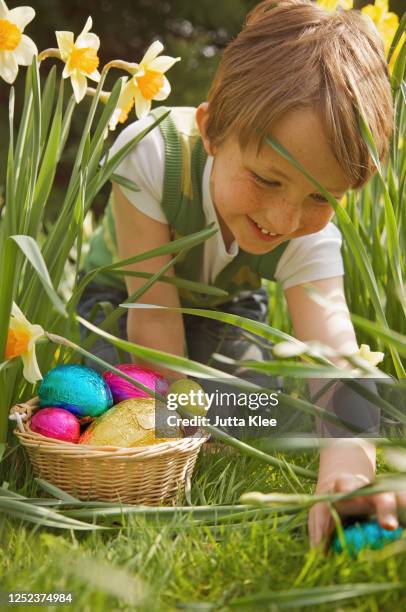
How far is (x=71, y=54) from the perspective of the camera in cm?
123

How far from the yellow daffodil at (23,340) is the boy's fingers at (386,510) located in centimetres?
50

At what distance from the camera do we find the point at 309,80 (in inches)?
49.1

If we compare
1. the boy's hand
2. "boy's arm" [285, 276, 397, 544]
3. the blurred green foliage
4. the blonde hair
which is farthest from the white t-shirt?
the blurred green foliage

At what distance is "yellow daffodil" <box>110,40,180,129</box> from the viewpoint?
1279 mm

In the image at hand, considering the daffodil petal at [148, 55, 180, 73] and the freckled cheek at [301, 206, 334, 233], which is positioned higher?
the daffodil petal at [148, 55, 180, 73]

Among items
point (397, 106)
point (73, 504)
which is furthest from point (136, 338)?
point (397, 106)

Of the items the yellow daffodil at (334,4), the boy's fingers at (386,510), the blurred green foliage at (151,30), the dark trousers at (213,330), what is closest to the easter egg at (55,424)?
the boy's fingers at (386,510)

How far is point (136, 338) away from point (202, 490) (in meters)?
0.54

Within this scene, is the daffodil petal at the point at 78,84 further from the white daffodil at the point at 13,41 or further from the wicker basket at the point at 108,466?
the wicker basket at the point at 108,466

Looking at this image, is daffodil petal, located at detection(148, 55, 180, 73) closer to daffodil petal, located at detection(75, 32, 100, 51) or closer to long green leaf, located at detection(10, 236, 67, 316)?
daffodil petal, located at detection(75, 32, 100, 51)

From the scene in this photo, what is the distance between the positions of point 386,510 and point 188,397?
432 millimetres

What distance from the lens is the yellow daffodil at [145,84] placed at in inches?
50.4

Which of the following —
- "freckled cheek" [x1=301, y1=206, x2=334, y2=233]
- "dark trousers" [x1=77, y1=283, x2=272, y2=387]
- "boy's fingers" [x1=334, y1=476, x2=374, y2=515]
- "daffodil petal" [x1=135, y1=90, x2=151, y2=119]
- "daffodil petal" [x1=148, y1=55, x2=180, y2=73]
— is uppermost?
"daffodil petal" [x1=148, y1=55, x2=180, y2=73]

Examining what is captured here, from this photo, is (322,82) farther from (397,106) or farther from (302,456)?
(302,456)
